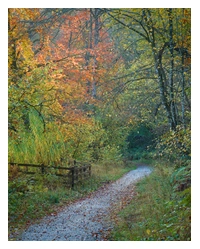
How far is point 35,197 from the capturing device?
646cm

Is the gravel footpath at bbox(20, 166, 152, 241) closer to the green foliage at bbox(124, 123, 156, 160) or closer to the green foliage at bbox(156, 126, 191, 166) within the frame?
the green foliage at bbox(124, 123, 156, 160)

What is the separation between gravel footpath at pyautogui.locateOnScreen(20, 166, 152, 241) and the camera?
543cm

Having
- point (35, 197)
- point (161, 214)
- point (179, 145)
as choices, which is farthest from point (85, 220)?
point (179, 145)

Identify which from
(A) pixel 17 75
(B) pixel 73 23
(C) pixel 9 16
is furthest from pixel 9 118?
(B) pixel 73 23

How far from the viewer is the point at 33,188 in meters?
6.55

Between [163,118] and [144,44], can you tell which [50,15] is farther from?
[163,118]

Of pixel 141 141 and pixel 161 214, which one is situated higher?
pixel 141 141

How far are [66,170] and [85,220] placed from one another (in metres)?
1.80

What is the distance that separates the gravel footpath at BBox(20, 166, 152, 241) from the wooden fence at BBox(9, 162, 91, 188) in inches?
22.8

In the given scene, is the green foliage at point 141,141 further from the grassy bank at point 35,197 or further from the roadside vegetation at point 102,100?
the grassy bank at point 35,197

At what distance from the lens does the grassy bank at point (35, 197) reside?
5762 mm

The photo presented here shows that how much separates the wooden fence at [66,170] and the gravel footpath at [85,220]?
1.90 ft

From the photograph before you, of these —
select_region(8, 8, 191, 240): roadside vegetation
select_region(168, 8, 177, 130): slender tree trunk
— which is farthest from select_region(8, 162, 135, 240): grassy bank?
select_region(168, 8, 177, 130): slender tree trunk

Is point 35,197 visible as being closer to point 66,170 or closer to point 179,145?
point 66,170
